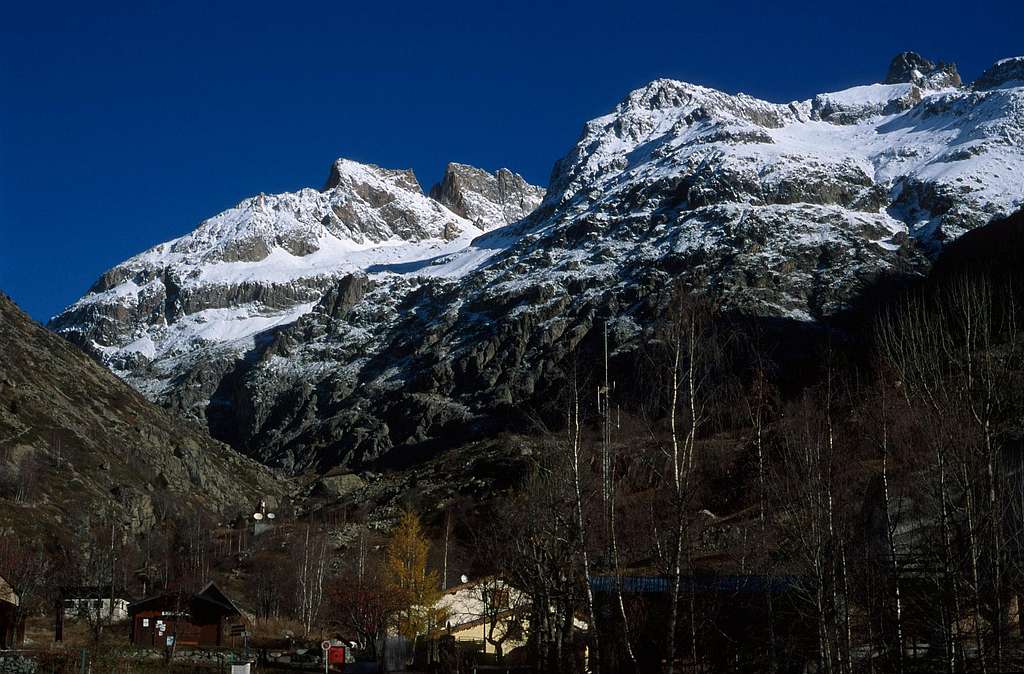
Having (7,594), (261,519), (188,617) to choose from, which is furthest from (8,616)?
(261,519)

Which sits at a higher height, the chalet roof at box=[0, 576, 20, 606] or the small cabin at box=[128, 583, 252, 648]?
the chalet roof at box=[0, 576, 20, 606]

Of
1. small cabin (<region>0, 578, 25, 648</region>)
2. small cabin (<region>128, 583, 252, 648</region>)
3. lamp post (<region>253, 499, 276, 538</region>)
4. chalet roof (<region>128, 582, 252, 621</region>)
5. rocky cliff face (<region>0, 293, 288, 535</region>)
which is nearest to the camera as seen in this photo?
small cabin (<region>0, 578, 25, 648</region>)

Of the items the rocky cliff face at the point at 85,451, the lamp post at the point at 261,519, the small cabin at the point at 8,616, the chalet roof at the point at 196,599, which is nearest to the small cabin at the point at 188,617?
the chalet roof at the point at 196,599

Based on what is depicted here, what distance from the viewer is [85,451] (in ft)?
443

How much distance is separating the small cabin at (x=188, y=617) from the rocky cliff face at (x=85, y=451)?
3982 cm

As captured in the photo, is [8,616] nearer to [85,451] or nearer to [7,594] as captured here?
[7,594]

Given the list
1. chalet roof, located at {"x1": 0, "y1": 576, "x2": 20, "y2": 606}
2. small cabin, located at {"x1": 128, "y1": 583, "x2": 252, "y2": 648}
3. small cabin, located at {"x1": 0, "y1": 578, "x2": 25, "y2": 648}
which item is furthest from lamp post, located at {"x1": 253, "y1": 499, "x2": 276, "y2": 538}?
chalet roof, located at {"x1": 0, "y1": 576, "x2": 20, "y2": 606}

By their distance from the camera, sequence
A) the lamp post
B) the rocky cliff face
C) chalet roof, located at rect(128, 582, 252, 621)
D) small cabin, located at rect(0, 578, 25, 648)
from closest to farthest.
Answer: small cabin, located at rect(0, 578, 25, 648)
chalet roof, located at rect(128, 582, 252, 621)
the rocky cliff face
the lamp post

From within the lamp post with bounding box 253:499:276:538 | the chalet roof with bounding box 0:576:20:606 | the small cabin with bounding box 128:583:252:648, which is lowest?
the small cabin with bounding box 128:583:252:648

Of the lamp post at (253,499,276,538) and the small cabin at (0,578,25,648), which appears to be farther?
the lamp post at (253,499,276,538)

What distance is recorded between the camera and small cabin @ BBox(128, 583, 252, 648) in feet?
216

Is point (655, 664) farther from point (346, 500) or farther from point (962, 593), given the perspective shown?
point (346, 500)

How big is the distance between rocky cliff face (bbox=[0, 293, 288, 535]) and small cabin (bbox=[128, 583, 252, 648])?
3982 centimetres

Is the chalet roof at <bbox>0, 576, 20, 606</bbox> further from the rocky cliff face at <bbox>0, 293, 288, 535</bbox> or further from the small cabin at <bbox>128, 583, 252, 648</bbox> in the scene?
the rocky cliff face at <bbox>0, 293, 288, 535</bbox>
